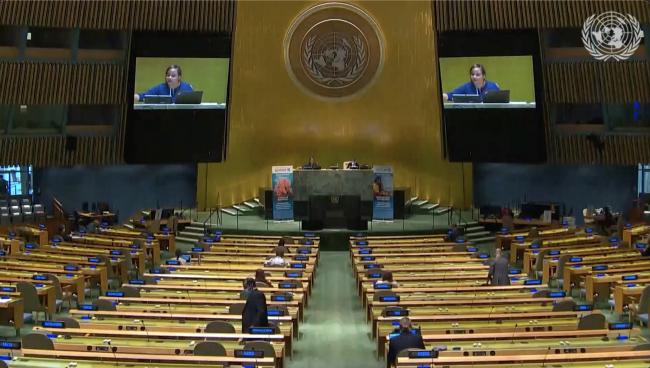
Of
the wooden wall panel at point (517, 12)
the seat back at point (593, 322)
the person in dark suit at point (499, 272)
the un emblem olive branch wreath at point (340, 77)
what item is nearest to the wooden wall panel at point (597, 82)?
the wooden wall panel at point (517, 12)

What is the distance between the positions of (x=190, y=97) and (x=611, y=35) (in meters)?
11.9

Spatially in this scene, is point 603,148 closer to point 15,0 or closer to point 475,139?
point 475,139

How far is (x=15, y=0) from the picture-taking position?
1002 inches

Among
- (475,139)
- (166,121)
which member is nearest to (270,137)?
→ (166,121)

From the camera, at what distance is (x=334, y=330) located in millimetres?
14469

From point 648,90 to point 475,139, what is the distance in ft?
16.8

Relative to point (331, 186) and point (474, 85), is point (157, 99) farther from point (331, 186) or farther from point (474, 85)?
point (474, 85)

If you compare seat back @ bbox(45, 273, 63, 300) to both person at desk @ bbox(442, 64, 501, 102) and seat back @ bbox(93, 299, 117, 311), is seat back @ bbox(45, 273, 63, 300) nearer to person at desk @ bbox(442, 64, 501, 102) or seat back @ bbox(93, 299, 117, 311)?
seat back @ bbox(93, 299, 117, 311)

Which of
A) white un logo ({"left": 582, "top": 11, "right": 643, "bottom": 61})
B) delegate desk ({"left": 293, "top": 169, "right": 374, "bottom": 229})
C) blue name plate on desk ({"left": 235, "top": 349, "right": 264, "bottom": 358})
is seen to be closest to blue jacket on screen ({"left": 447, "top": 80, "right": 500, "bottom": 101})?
white un logo ({"left": 582, "top": 11, "right": 643, "bottom": 61})

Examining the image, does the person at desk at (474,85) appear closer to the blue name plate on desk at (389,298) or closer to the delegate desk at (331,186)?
the delegate desk at (331,186)

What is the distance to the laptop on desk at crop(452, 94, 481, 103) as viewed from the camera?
1010 inches

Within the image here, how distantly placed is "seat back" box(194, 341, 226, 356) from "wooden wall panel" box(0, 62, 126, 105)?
59.0 feet

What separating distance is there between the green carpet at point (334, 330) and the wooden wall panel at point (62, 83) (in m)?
10.3

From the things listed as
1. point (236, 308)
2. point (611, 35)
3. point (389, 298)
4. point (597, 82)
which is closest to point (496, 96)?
point (597, 82)
